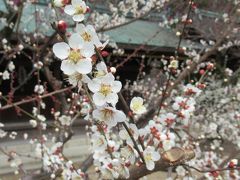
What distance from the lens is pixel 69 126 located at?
4621mm

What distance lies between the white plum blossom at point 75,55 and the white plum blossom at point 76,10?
7 centimetres

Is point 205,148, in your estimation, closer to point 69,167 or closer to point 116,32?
point 116,32

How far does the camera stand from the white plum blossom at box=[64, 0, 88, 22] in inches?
57.2

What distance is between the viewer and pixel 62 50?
139 cm

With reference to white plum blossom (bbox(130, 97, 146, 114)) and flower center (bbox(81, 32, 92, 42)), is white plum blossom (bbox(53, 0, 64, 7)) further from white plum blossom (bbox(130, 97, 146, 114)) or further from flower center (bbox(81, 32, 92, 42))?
white plum blossom (bbox(130, 97, 146, 114))

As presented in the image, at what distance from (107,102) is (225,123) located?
23.6 ft

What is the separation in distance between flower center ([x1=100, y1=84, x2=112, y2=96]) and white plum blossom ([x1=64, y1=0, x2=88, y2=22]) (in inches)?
9.5

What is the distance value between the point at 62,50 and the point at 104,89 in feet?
0.66

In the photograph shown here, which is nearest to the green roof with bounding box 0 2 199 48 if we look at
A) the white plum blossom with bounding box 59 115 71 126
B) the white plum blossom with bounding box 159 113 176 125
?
the white plum blossom with bounding box 59 115 71 126

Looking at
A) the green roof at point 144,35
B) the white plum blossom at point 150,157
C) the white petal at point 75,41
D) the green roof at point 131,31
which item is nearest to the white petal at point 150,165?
the white plum blossom at point 150,157

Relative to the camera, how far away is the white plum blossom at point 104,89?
147 cm

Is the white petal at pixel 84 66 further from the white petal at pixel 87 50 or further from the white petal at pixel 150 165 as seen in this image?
the white petal at pixel 150 165

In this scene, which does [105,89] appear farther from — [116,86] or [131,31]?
[131,31]

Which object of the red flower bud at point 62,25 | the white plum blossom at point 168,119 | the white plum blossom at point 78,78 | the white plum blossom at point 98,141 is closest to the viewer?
the red flower bud at point 62,25
